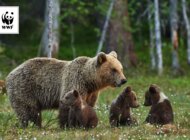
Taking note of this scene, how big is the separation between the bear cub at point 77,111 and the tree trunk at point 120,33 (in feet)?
58.8

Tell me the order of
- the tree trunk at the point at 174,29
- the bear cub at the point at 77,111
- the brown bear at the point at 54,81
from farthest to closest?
the tree trunk at the point at 174,29
the brown bear at the point at 54,81
the bear cub at the point at 77,111

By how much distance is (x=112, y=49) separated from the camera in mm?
29906

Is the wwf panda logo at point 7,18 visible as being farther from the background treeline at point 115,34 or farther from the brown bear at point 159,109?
the background treeline at point 115,34

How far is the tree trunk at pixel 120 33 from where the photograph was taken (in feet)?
98.5

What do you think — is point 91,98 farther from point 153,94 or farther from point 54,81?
point 153,94

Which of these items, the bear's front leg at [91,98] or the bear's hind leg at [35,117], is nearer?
the bear's front leg at [91,98]

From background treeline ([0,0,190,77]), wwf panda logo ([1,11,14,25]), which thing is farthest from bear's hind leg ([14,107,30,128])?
background treeline ([0,0,190,77])

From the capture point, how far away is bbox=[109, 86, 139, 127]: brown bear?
12.3 metres

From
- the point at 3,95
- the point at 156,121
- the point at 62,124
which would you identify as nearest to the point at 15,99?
the point at 62,124

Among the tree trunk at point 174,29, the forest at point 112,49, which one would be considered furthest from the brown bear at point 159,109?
the tree trunk at point 174,29

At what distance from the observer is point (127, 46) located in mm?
30656

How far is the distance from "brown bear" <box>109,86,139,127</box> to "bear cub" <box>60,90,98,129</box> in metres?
0.53

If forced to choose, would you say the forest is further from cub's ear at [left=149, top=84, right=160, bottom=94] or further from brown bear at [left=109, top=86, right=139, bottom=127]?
cub's ear at [left=149, top=84, right=160, bottom=94]

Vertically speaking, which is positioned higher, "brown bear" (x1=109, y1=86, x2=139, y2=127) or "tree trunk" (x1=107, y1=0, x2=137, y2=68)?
"tree trunk" (x1=107, y1=0, x2=137, y2=68)
